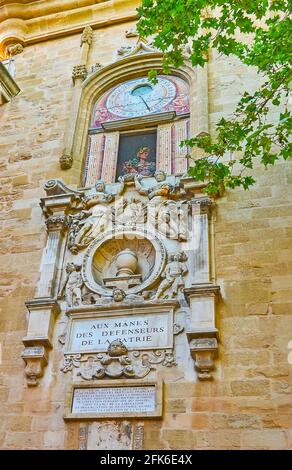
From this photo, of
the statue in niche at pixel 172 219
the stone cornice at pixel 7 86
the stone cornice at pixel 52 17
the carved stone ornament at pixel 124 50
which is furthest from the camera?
the stone cornice at pixel 52 17

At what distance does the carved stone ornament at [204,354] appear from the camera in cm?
647

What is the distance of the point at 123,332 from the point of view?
7086 mm

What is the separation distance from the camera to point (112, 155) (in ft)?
31.0

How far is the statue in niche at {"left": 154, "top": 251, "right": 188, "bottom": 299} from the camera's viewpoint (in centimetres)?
729

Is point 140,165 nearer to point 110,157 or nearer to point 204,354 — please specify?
point 110,157

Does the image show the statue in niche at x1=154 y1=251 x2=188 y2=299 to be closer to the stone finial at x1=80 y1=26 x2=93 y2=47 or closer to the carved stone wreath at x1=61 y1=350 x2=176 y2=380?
the carved stone wreath at x1=61 y1=350 x2=176 y2=380

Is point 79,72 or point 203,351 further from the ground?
point 79,72

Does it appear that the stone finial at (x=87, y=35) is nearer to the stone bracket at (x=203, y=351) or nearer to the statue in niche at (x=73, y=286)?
the statue in niche at (x=73, y=286)

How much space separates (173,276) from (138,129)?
348 centimetres

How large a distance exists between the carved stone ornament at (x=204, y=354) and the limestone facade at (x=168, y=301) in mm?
13

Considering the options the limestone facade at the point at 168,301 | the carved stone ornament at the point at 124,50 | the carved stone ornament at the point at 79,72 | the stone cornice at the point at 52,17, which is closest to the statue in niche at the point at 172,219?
the limestone facade at the point at 168,301

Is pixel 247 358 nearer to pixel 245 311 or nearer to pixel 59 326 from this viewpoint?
pixel 245 311

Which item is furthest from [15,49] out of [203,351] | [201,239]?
[203,351]

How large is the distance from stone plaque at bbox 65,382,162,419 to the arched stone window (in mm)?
3618
